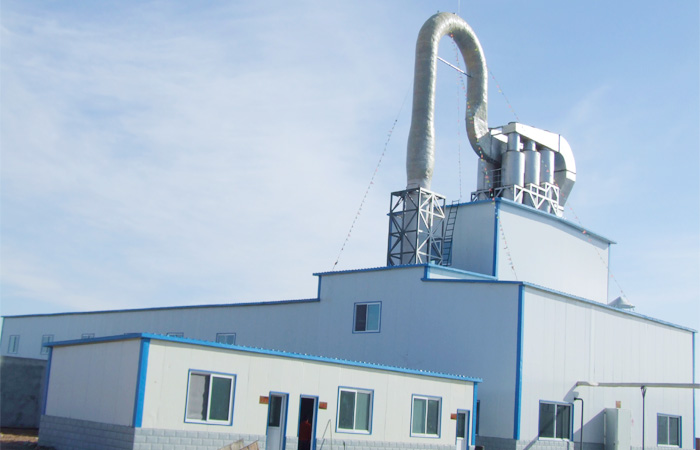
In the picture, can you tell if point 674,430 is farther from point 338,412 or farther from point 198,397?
point 198,397

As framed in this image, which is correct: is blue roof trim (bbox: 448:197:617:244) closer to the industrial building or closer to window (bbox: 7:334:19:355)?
the industrial building

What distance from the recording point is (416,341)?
31344 mm

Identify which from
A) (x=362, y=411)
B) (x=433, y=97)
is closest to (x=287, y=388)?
(x=362, y=411)

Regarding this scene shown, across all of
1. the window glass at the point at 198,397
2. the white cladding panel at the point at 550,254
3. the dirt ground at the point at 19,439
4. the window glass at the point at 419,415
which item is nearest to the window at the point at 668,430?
the white cladding panel at the point at 550,254

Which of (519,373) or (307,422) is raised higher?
(519,373)

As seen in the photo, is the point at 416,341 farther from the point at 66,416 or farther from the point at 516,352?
the point at 66,416

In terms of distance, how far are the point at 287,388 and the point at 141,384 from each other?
4851 millimetres

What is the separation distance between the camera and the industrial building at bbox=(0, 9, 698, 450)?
28750mm

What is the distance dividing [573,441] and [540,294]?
19.2 ft

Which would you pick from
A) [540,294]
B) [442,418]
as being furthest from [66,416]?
[540,294]

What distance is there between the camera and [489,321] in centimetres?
2972

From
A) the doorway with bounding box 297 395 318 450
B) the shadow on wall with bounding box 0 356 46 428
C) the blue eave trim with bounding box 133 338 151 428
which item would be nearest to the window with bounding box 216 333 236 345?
the shadow on wall with bounding box 0 356 46 428

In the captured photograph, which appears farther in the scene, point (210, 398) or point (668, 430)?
point (668, 430)

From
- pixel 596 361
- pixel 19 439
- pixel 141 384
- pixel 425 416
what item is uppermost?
pixel 596 361
